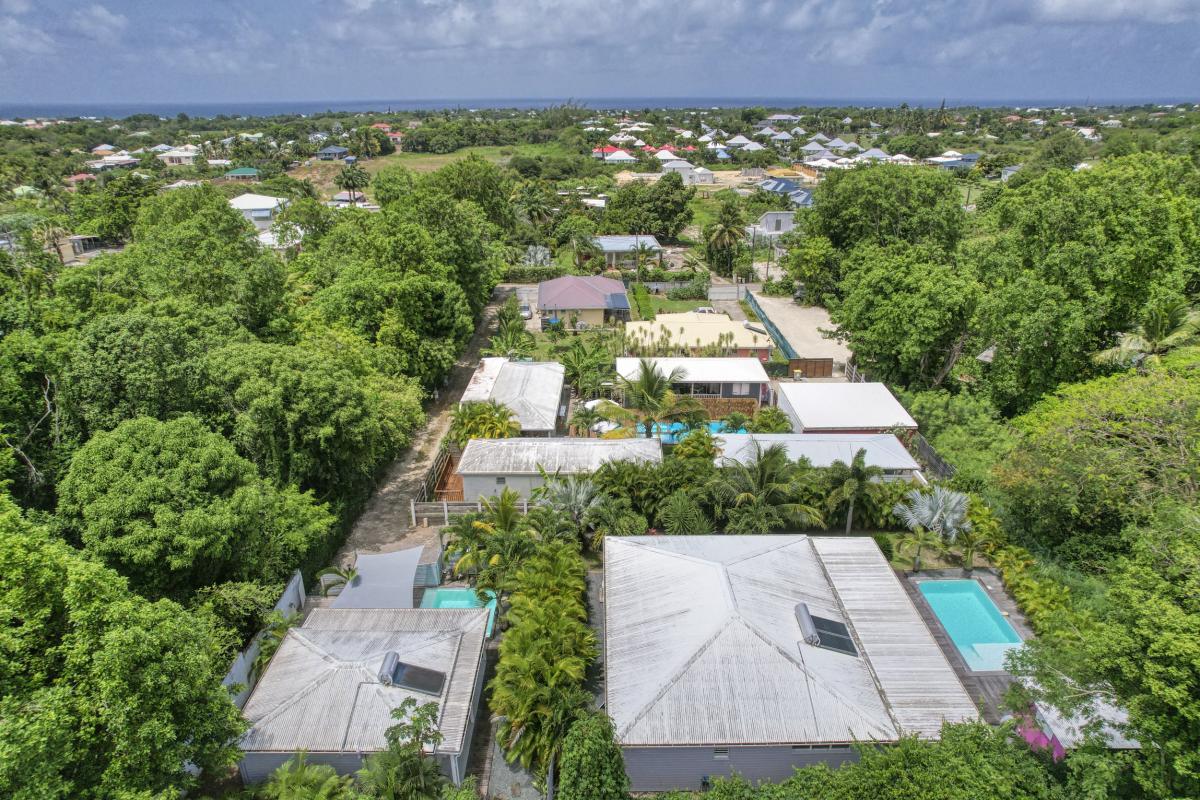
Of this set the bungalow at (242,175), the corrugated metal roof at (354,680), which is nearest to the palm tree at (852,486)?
the corrugated metal roof at (354,680)

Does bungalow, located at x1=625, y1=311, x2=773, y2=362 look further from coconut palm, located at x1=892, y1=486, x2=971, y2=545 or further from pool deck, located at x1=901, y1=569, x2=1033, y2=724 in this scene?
pool deck, located at x1=901, y1=569, x2=1033, y2=724

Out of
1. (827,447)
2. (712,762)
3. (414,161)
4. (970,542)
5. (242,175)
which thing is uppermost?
(414,161)

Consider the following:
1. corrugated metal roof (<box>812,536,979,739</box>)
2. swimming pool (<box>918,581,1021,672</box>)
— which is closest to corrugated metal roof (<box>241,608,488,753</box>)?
corrugated metal roof (<box>812,536,979,739</box>)

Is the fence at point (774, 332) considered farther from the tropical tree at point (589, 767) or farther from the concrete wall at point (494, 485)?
the tropical tree at point (589, 767)

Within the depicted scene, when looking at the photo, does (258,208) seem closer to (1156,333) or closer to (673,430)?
(673,430)

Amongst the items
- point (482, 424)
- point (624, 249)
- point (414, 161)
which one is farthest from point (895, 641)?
point (414, 161)

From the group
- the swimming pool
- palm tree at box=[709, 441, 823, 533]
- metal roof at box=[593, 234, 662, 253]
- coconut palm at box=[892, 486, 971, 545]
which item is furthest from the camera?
metal roof at box=[593, 234, 662, 253]
